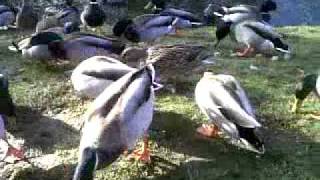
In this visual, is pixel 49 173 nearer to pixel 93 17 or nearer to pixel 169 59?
pixel 169 59

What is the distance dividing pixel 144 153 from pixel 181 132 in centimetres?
59

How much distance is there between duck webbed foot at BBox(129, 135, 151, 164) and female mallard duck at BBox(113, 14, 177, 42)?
404 cm

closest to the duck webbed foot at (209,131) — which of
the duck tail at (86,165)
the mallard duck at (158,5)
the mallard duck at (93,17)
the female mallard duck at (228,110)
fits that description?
the female mallard duck at (228,110)

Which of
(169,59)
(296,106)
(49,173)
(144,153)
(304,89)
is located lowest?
(49,173)

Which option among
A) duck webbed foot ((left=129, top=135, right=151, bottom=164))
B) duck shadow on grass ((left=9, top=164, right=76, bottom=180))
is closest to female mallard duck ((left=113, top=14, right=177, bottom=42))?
duck webbed foot ((left=129, top=135, right=151, bottom=164))

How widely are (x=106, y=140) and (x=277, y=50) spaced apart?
4272mm

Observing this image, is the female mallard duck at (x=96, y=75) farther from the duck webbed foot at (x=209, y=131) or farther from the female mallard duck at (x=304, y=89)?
the female mallard duck at (x=304, y=89)

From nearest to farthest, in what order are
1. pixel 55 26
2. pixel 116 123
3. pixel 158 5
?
pixel 116 123, pixel 55 26, pixel 158 5

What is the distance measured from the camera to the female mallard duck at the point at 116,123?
449cm

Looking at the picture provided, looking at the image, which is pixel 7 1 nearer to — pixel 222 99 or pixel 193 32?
pixel 193 32

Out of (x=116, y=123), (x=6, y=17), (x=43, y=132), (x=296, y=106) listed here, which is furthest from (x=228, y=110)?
(x=6, y=17)

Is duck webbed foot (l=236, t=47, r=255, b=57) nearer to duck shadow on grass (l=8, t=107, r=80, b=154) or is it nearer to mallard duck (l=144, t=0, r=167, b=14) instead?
duck shadow on grass (l=8, t=107, r=80, b=154)

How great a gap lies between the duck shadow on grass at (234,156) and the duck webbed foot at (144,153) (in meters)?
0.17

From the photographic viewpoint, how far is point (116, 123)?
15.6ft
